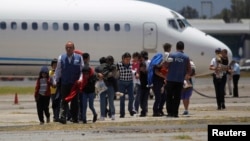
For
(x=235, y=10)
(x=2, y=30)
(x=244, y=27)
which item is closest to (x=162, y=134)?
(x=2, y=30)

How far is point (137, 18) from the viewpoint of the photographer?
40.1 m

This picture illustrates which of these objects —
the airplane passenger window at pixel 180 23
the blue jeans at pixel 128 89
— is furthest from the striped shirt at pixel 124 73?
the airplane passenger window at pixel 180 23

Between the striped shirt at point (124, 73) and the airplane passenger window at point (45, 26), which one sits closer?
the striped shirt at point (124, 73)

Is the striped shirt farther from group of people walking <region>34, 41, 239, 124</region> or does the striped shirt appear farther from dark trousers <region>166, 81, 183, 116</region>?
dark trousers <region>166, 81, 183, 116</region>

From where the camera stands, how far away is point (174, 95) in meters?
24.6

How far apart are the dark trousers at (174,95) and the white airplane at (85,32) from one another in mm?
15150

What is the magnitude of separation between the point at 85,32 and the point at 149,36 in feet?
8.13

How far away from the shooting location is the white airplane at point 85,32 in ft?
128

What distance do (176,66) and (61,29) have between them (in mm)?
15412

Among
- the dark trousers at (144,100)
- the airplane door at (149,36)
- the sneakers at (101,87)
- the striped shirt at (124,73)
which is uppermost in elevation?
→ the airplane door at (149,36)

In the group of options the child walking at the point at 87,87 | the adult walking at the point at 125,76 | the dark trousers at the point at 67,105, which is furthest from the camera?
the adult walking at the point at 125,76

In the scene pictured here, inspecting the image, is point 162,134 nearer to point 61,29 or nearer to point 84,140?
point 84,140

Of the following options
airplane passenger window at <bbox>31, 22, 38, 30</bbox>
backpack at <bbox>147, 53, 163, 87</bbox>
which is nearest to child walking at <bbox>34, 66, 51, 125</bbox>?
backpack at <bbox>147, 53, 163, 87</bbox>

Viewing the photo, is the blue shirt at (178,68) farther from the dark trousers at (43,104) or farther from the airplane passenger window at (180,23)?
the airplane passenger window at (180,23)
